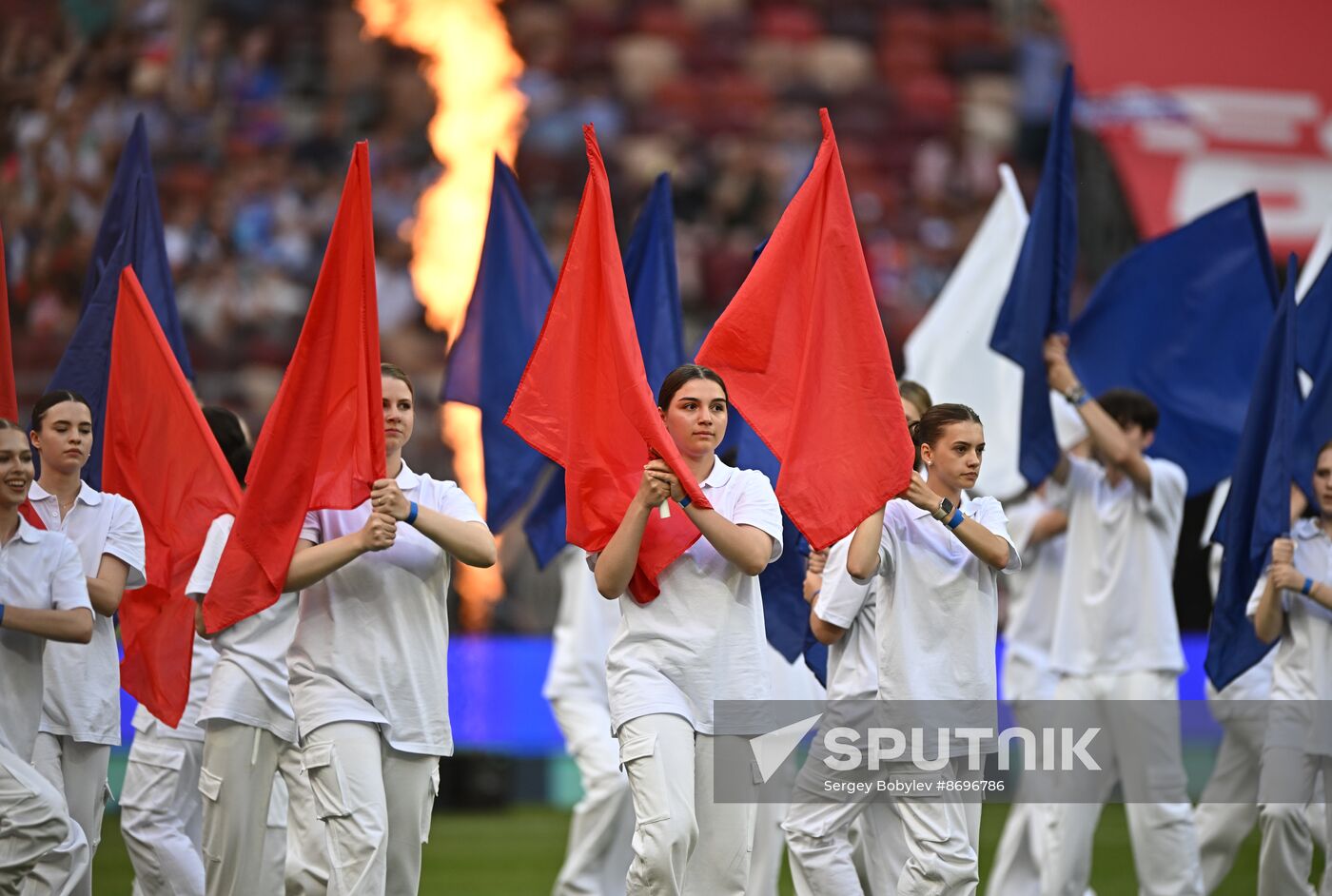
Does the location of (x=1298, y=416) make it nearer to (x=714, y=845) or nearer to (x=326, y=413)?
(x=714, y=845)

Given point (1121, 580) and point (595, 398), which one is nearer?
point (595, 398)

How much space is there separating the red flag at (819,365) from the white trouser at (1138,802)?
2.80 m

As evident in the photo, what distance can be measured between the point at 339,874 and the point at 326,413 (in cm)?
178

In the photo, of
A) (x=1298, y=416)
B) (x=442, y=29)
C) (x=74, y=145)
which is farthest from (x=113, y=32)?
(x=1298, y=416)

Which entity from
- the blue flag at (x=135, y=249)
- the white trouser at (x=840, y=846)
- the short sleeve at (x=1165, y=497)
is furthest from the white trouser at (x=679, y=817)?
the blue flag at (x=135, y=249)

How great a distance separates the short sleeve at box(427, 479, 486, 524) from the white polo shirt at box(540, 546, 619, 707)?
114 inches

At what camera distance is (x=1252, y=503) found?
29.5 feet

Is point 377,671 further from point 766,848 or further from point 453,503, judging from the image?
point 766,848

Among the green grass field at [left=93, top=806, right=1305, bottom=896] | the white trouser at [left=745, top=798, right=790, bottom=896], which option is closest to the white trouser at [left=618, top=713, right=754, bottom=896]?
the white trouser at [left=745, top=798, right=790, bottom=896]

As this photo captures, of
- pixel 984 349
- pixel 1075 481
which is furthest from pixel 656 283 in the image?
pixel 1075 481

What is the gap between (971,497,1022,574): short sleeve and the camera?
7535 mm

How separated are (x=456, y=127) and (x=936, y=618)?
1177 cm

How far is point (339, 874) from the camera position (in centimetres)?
709

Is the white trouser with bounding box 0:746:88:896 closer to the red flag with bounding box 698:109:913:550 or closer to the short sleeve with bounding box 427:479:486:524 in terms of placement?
the short sleeve with bounding box 427:479:486:524
